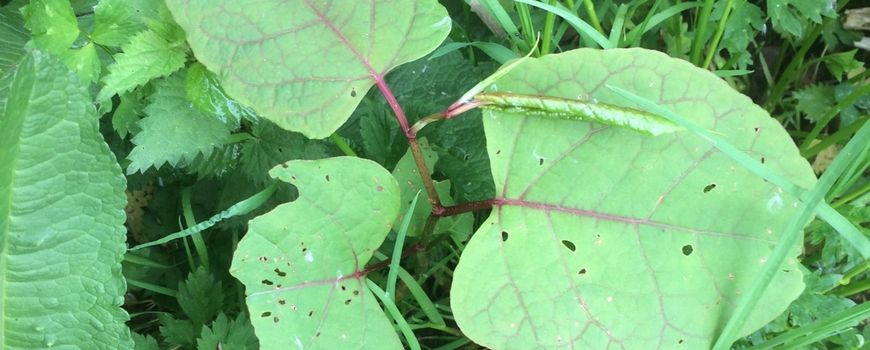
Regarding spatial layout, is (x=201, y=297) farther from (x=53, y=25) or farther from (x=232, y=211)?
(x=53, y=25)

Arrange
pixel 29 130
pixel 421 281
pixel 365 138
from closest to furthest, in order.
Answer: pixel 29 130 < pixel 365 138 < pixel 421 281

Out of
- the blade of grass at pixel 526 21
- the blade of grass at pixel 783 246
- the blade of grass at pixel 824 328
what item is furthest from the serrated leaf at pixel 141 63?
the blade of grass at pixel 824 328

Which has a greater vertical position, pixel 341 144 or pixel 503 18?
pixel 503 18

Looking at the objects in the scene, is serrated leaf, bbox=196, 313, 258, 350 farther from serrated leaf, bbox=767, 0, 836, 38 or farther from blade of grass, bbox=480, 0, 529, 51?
serrated leaf, bbox=767, 0, 836, 38

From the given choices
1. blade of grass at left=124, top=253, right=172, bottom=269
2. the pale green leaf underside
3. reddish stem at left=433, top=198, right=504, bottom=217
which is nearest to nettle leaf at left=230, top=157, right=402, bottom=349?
reddish stem at left=433, top=198, right=504, bottom=217

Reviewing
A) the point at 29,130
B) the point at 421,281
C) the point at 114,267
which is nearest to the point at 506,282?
the point at 421,281

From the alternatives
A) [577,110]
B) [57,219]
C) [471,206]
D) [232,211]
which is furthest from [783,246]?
[57,219]

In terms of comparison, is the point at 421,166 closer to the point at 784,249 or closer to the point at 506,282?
the point at 506,282
